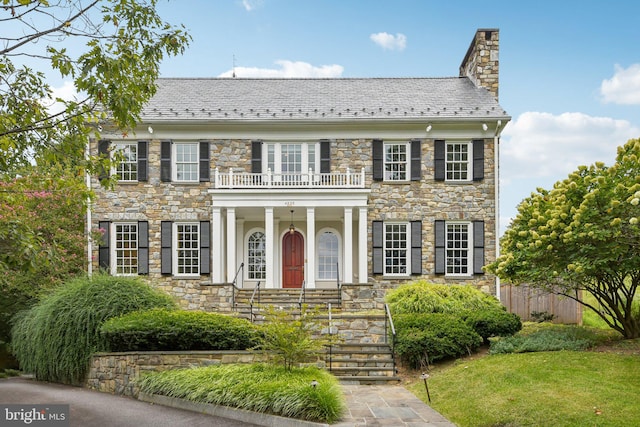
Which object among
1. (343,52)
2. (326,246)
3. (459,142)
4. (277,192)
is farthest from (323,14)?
(326,246)

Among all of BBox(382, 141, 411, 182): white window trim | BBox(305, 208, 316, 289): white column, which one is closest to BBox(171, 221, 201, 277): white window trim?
BBox(305, 208, 316, 289): white column

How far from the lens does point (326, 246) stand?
59.8ft

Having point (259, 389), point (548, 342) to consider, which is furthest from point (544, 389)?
point (259, 389)

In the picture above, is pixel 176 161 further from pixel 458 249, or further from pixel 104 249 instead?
pixel 458 249

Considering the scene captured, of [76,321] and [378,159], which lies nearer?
[76,321]

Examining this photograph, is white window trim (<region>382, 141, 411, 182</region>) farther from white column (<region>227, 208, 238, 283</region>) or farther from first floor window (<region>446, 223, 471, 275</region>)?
white column (<region>227, 208, 238, 283</region>)

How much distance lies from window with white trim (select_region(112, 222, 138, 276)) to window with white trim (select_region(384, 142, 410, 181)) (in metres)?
8.59

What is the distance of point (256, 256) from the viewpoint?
59.5 ft

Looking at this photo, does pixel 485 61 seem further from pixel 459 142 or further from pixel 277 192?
pixel 277 192

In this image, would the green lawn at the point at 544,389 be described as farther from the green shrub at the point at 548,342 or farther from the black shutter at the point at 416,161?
the black shutter at the point at 416,161

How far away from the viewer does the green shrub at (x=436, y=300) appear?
13578 millimetres

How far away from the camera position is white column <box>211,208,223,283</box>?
16531 millimetres

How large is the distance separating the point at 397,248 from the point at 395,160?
295cm

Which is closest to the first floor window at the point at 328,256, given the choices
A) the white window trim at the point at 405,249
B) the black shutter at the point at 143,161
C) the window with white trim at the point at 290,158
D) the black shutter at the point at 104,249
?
the white window trim at the point at 405,249
